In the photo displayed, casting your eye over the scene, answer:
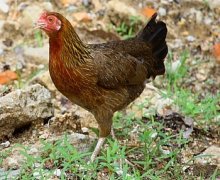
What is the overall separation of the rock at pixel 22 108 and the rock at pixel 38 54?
1.71m

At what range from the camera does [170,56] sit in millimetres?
7582

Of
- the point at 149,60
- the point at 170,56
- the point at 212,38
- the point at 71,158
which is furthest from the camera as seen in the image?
the point at 212,38

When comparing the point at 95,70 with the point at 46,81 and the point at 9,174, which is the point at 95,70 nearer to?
the point at 9,174

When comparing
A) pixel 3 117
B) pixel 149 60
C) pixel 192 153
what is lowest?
pixel 192 153

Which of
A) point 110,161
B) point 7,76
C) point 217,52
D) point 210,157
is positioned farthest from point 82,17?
point 110,161

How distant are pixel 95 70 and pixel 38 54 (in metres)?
2.38

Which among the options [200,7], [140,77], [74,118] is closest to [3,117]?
[74,118]

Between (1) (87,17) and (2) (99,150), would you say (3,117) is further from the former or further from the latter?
(1) (87,17)

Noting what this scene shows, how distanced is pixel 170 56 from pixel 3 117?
2851 millimetres

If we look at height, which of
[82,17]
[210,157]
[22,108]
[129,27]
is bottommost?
[210,157]

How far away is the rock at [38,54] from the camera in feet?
23.9

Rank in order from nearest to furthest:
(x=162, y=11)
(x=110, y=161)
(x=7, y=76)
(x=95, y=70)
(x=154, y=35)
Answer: (x=110, y=161) → (x=95, y=70) → (x=154, y=35) → (x=7, y=76) → (x=162, y=11)

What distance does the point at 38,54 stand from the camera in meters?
7.33

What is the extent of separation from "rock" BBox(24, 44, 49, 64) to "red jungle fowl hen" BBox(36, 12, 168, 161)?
179 centimetres
